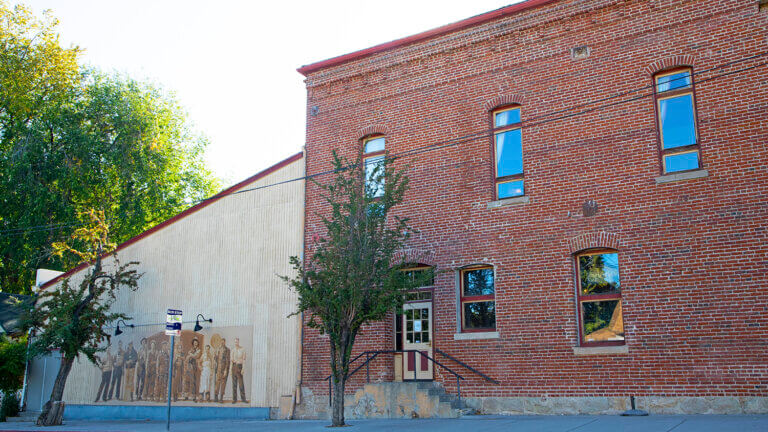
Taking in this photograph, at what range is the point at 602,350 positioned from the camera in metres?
13.3

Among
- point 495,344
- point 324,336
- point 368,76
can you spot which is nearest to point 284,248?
point 324,336

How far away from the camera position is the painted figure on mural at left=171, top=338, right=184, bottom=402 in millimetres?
19656

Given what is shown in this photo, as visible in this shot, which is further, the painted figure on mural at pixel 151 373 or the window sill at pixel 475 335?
the painted figure on mural at pixel 151 373

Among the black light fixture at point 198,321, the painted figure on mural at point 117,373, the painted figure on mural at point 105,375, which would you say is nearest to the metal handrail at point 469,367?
the black light fixture at point 198,321

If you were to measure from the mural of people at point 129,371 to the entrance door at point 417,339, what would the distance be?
32.6 ft

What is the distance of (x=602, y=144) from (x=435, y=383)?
22.1ft

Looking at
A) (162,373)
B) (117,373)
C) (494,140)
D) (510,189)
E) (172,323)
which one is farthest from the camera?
(117,373)

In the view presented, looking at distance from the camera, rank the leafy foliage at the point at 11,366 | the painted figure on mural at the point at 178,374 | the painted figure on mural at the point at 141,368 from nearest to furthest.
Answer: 1. the painted figure on mural at the point at 178,374
2. the painted figure on mural at the point at 141,368
3. the leafy foliage at the point at 11,366

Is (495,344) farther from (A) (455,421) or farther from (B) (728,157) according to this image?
(B) (728,157)

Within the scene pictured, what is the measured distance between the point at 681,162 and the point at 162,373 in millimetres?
16154

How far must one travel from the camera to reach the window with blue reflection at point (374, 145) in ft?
58.7

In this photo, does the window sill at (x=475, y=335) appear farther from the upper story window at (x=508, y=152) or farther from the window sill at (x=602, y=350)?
the upper story window at (x=508, y=152)

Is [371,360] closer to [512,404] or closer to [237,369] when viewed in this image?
[512,404]

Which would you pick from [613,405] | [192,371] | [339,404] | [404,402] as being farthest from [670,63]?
[192,371]
